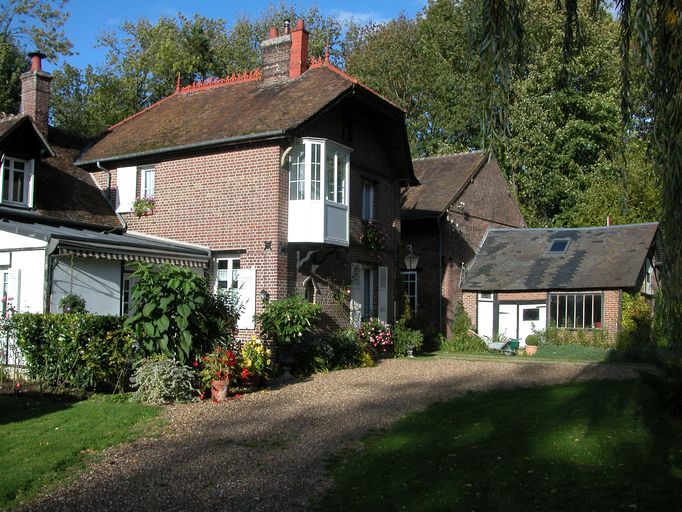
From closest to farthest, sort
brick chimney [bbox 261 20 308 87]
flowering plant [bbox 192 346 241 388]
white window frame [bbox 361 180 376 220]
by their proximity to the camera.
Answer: flowering plant [bbox 192 346 241 388] < brick chimney [bbox 261 20 308 87] < white window frame [bbox 361 180 376 220]

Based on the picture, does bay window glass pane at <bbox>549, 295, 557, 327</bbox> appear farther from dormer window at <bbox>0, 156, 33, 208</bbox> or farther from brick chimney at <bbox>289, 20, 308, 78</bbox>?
dormer window at <bbox>0, 156, 33, 208</bbox>

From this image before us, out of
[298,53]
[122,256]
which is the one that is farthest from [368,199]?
[122,256]

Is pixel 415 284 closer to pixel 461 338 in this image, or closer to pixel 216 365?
pixel 461 338

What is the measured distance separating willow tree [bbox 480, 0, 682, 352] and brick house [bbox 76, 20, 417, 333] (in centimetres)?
1063

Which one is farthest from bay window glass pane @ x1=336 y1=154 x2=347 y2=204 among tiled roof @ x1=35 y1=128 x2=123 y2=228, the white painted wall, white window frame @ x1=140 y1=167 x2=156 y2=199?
tiled roof @ x1=35 y1=128 x2=123 y2=228

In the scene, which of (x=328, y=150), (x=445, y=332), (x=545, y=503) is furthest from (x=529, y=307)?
(x=545, y=503)

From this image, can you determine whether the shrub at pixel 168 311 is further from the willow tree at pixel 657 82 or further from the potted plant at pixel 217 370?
the willow tree at pixel 657 82

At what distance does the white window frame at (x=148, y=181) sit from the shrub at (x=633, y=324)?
15.8m

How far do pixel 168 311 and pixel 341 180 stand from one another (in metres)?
7.61

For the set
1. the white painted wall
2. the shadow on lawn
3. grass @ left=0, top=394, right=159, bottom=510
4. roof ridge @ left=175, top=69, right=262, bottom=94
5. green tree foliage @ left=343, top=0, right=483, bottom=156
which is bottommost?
grass @ left=0, top=394, right=159, bottom=510

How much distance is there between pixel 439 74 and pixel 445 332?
1938cm

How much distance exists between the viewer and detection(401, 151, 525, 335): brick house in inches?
1042

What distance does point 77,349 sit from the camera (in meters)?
12.2

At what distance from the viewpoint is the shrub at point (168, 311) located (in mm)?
11859
